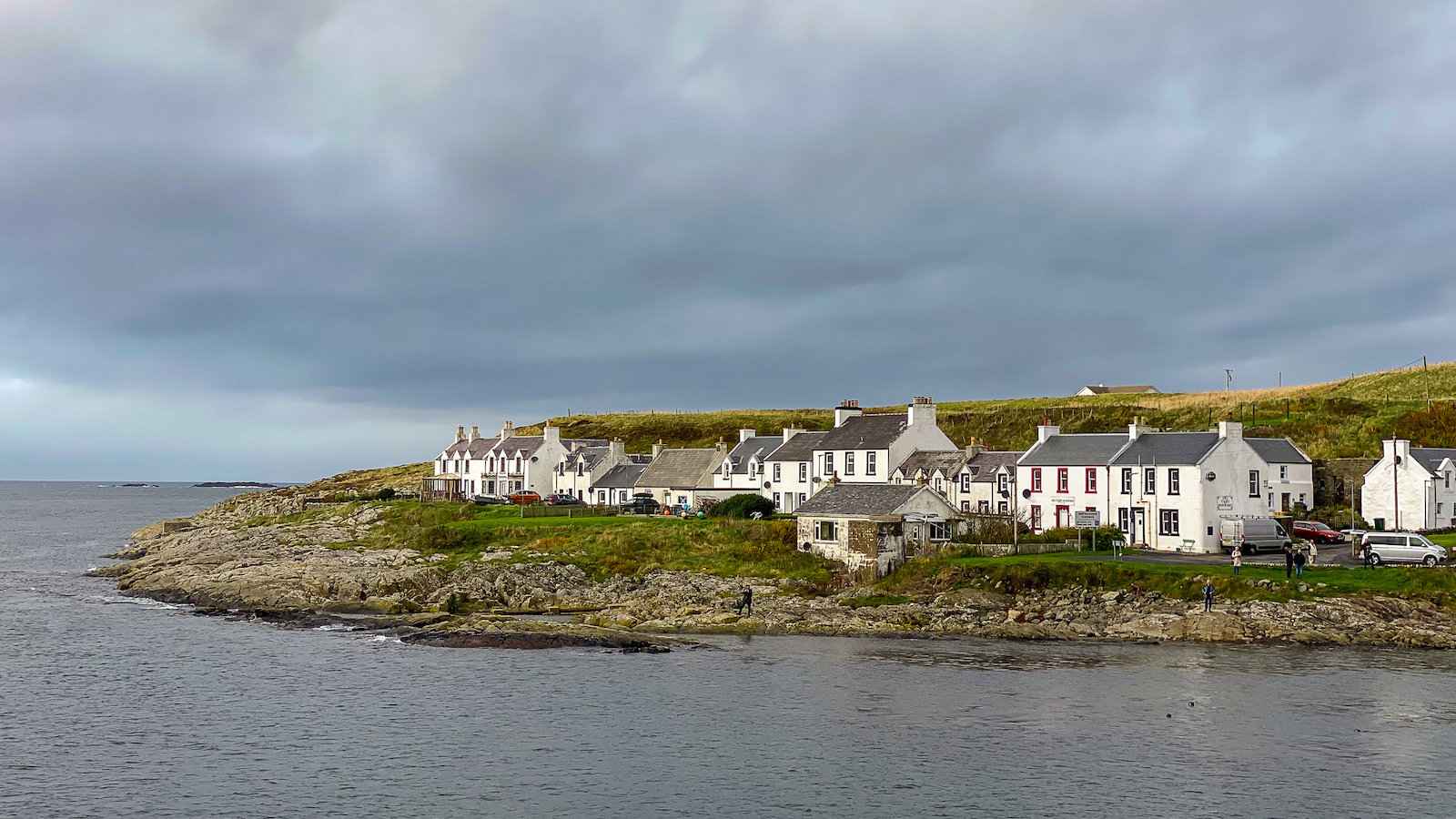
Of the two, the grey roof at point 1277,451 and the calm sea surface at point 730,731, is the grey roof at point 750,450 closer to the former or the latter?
the grey roof at point 1277,451

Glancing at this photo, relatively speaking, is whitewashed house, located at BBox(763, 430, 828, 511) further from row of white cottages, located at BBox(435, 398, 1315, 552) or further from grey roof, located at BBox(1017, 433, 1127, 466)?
grey roof, located at BBox(1017, 433, 1127, 466)

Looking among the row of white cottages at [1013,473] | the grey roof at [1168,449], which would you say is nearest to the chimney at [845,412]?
the row of white cottages at [1013,473]

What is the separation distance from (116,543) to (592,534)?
7992 cm

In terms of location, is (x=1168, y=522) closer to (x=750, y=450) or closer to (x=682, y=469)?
(x=750, y=450)

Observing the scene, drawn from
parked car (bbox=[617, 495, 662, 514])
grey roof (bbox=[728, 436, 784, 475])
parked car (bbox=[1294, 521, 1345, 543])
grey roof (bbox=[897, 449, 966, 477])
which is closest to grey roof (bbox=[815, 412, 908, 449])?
grey roof (bbox=[897, 449, 966, 477])

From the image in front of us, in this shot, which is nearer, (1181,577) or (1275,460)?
(1181,577)

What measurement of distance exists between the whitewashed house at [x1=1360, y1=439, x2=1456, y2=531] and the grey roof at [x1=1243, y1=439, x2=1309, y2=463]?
16.5ft

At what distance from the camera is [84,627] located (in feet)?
205

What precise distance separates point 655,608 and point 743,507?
23.2 metres

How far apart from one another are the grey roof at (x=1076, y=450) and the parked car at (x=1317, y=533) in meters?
11.6

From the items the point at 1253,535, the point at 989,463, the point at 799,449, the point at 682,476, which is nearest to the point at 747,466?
the point at 799,449

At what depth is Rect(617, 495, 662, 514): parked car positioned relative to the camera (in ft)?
319

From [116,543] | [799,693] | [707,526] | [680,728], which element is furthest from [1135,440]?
[116,543]

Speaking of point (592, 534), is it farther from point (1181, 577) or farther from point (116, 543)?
point (116, 543)
